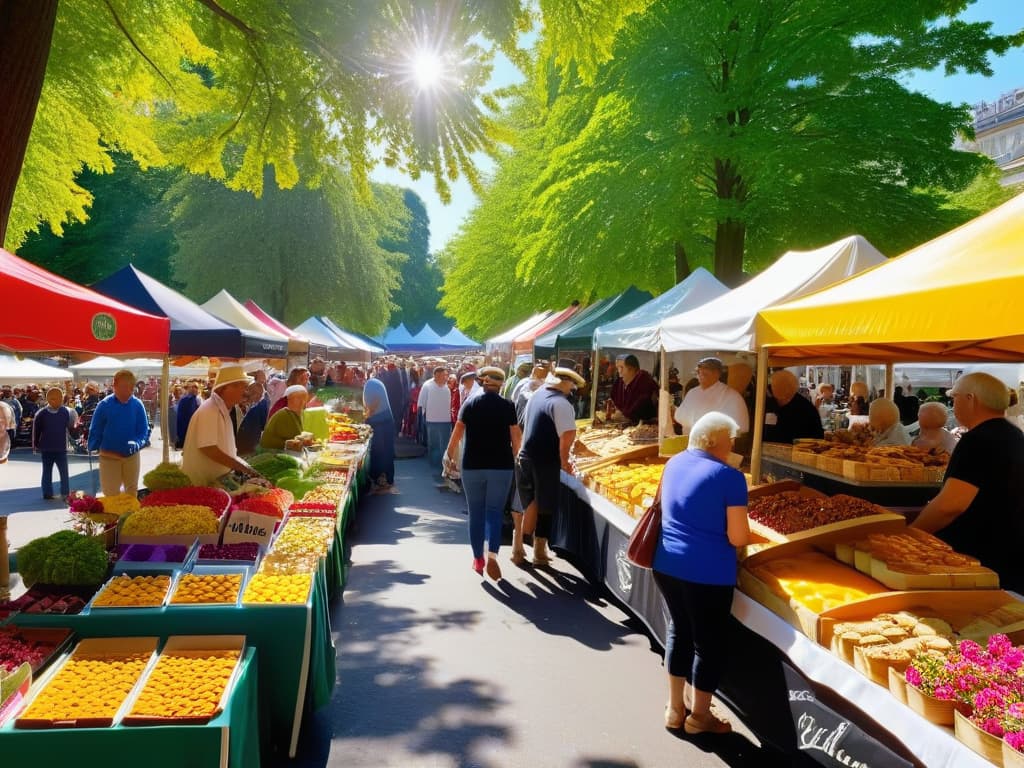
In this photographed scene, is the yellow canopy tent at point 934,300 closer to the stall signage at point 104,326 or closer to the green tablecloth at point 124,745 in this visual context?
the green tablecloth at point 124,745

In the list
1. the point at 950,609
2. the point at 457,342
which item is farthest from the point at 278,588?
the point at 457,342

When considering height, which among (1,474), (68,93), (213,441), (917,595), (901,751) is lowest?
(1,474)

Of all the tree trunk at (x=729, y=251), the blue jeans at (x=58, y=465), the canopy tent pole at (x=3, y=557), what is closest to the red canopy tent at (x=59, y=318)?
the canopy tent pole at (x=3, y=557)

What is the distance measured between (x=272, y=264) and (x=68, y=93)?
23.1 m

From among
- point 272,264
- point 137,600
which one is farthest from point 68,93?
point 272,264

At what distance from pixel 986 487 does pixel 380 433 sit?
917cm

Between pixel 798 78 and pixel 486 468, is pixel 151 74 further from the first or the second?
pixel 798 78

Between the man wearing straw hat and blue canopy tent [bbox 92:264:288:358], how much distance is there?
2.27 m

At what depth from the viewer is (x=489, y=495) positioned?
6723 mm

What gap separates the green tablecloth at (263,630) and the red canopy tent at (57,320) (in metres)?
1.46

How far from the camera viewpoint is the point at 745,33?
10.6 metres

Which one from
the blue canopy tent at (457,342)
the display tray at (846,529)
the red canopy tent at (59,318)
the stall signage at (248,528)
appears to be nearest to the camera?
the red canopy tent at (59,318)

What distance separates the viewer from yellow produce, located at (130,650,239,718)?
2721mm

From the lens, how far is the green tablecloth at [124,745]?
2.56 metres
